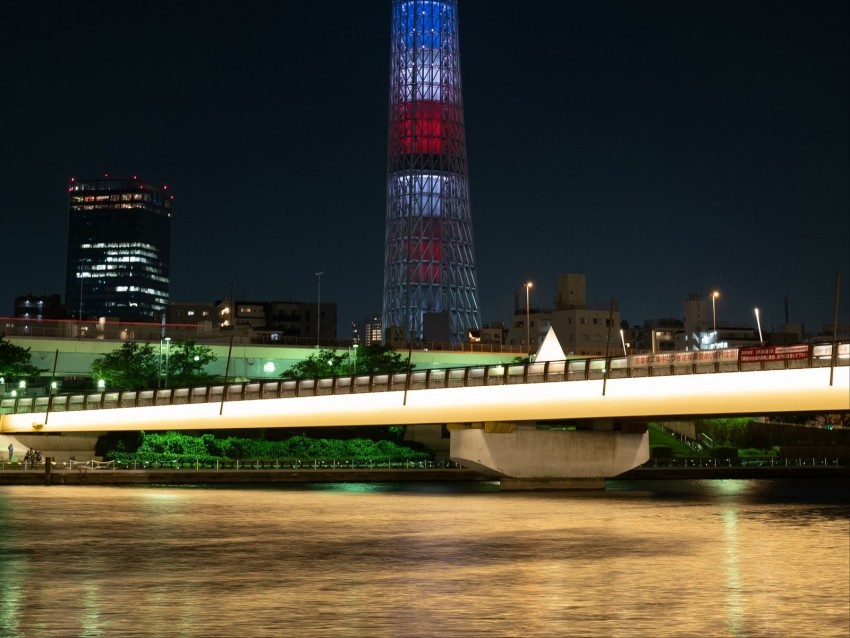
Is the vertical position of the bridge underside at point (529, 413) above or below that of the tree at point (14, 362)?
below

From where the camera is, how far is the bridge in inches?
2208

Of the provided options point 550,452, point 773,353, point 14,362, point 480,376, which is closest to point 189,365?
point 14,362

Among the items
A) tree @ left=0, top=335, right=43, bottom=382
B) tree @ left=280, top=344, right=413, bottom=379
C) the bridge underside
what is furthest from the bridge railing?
tree @ left=280, top=344, right=413, bottom=379

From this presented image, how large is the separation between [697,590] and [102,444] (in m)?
69.2

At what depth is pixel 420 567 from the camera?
36.2m

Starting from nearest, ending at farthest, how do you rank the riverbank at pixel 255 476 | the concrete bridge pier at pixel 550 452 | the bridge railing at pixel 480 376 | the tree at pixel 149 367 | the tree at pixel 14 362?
the bridge railing at pixel 480 376
the concrete bridge pier at pixel 550 452
the riverbank at pixel 255 476
the tree at pixel 14 362
the tree at pixel 149 367

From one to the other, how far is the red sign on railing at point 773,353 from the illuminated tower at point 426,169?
114 m

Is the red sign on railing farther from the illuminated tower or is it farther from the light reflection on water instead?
the illuminated tower

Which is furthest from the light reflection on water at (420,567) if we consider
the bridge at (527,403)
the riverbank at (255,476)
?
the riverbank at (255,476)

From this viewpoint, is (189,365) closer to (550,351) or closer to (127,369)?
(127,369)

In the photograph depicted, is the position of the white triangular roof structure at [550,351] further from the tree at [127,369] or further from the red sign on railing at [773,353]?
the tree at [127,369]

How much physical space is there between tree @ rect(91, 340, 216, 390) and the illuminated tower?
5093cm

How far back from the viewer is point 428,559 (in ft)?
125

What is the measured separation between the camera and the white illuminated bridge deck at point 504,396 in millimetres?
55656
